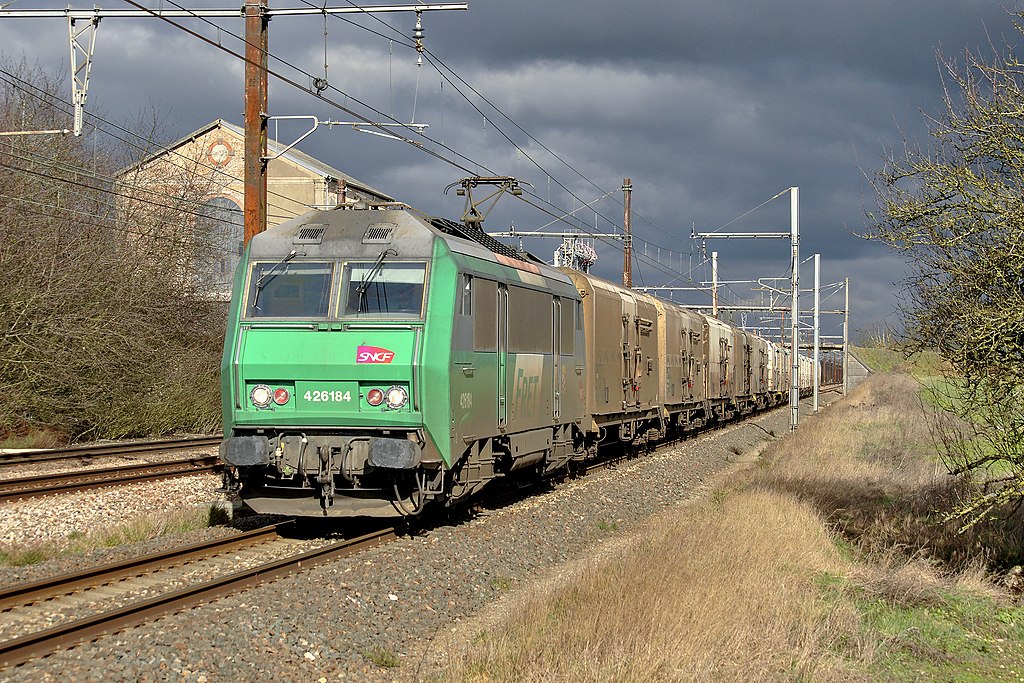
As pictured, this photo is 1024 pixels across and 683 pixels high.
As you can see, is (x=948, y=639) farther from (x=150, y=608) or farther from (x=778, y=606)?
(x=150, y=608)

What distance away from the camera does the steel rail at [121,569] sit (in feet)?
27.7

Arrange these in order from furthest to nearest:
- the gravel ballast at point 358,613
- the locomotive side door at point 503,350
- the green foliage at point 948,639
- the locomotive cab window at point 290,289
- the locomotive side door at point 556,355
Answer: the locomotive side door at point 556,355 < the locomotive side door at point 503,350 < the locomotive cab window at point 290,289 < the green foliage at point 948,639 < the gravel ballast at point 358,613

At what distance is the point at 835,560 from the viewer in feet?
37.3

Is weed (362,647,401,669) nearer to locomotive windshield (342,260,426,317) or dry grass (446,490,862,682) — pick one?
dry grass (446,490,862,682)

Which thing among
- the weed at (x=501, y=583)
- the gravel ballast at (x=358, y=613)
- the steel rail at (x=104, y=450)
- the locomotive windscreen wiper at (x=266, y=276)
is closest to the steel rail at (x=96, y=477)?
the steel rail at (x=104, y=450)

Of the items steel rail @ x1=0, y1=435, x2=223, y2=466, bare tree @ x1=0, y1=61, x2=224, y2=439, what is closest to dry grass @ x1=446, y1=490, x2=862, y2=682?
steel rail @ x1=0, y1=435, x2=223, y2=466

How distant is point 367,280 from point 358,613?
13.6 feet

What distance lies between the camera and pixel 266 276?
459 inches

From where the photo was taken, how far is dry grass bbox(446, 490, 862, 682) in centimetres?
683

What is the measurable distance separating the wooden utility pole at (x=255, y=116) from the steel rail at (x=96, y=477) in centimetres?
430

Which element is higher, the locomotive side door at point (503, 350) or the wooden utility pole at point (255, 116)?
the wooden utility pole at point (255, 116)

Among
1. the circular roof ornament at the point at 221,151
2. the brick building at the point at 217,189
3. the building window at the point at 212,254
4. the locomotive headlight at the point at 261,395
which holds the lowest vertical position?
Result: the locomotive headlight at the point at 261,395

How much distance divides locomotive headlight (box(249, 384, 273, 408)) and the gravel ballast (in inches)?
79.6

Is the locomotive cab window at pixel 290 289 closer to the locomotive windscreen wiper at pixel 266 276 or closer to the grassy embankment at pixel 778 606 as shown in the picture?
the locomotive windscreen wiper at pixel 266 276
